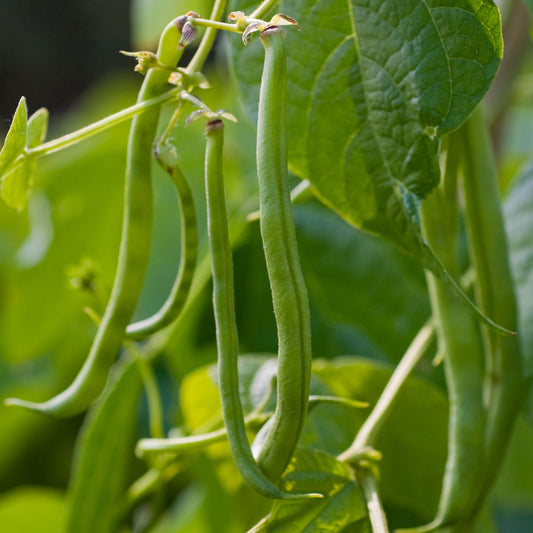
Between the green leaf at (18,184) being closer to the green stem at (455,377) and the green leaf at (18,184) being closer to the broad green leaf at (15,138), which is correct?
the broad green leaf at (15,138)

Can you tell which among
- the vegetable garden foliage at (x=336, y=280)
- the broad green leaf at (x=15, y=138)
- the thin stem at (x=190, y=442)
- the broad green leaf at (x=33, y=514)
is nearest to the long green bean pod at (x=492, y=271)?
the vegetable garden foliage at (x=336, y=280)

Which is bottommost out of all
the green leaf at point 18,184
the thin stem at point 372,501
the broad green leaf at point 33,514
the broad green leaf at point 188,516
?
the broad green leaf at point 188,516

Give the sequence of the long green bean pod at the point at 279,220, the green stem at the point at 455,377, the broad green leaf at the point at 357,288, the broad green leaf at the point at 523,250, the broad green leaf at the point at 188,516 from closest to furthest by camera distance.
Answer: the long green bean pod at the point at 279,220 < the green stem at the point at 455,377 < the broad green leaf at the point at 523,250 < the broad green leaf at the point at 357,288 < the broad green leaf at the point at 188,516

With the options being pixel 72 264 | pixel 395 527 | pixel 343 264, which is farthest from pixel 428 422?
pixel 72 264

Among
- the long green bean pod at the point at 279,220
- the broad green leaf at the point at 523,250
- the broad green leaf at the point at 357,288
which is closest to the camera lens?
the long green bean pod at the point at 279,220

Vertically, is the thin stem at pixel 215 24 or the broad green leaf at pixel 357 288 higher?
the thin stem at pixel 215 24
